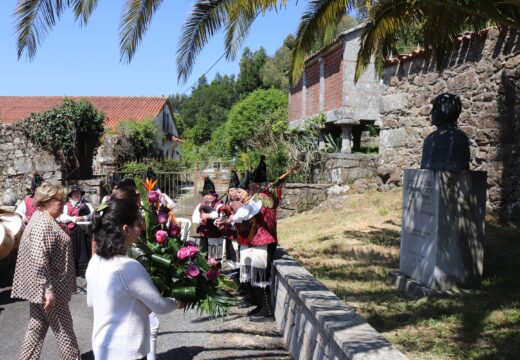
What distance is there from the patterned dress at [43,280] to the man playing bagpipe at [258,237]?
2.13 m

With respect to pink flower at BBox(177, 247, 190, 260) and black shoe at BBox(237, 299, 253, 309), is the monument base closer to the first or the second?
black shoe at BBox(237, 299, 253, 309)

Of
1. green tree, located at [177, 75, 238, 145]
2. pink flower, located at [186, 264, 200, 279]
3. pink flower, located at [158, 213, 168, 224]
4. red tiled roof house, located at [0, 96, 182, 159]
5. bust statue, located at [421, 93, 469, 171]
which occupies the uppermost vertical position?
green tree, located at [177, 75, 238, 145]

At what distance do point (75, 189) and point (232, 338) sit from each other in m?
4.61

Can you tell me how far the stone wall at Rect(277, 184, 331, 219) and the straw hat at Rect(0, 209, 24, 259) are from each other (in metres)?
9.08

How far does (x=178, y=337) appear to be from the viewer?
5.44 meters

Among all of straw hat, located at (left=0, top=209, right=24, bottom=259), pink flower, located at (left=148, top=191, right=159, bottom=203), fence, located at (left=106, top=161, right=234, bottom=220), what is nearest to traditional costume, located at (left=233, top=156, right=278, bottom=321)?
pink flower, located at (left=148, top=191, right=159, bottom=203)

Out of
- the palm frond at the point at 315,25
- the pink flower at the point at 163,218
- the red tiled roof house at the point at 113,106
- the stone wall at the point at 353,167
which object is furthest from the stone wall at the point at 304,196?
the red tiled roof house at the point at 113,106

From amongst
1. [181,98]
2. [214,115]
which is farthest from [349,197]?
[181,98]

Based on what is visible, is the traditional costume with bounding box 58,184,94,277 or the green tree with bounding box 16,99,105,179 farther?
the green tree with bounding box 16,99,105,179

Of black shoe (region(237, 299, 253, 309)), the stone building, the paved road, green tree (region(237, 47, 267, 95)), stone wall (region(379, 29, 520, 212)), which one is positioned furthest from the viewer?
green tree (region(237, 47, 267, 95))

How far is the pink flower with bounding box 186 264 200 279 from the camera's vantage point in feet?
11.0

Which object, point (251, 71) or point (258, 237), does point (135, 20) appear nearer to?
point (258, 237)

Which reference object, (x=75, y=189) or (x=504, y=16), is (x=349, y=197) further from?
(x=504, y=16)

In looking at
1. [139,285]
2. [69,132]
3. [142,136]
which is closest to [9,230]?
[139,285]
